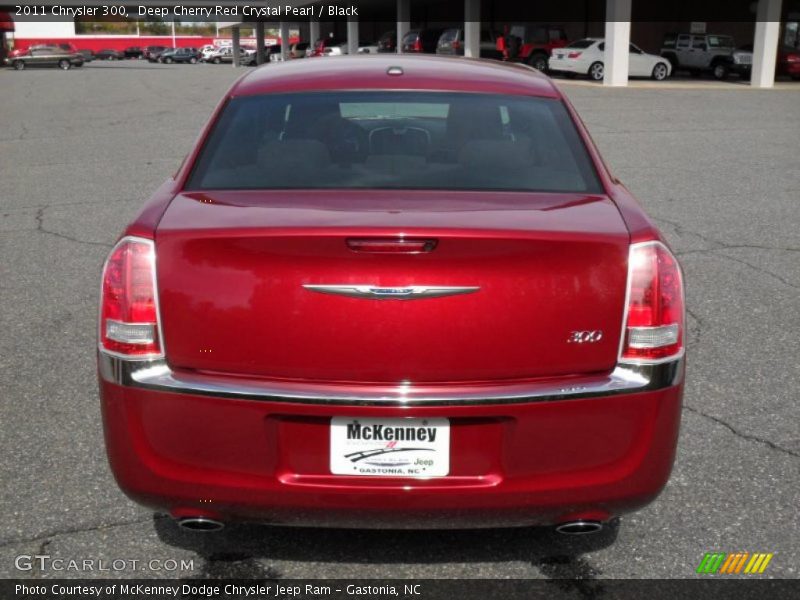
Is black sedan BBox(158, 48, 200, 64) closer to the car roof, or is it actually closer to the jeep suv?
the jeep suv

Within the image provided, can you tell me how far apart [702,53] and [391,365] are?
122 ft

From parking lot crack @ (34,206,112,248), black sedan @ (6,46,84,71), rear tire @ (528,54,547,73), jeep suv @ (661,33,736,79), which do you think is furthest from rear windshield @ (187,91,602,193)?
black sedan @ (6,46,84,71)

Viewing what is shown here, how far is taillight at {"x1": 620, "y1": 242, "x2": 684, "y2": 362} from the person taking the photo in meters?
2.81

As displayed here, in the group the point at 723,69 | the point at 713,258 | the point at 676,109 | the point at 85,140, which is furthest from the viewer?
the point at 723,69

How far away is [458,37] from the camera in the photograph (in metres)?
39.8

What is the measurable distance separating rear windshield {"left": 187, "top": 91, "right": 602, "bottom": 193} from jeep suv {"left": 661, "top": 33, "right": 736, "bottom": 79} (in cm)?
3367

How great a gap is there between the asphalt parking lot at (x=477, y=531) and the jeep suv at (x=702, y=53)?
2526cm

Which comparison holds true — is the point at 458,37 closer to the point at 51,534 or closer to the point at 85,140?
the point at 85,140

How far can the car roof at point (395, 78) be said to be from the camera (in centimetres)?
383

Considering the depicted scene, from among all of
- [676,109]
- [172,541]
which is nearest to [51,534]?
[172,541]

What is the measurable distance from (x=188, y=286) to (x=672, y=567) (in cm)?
183

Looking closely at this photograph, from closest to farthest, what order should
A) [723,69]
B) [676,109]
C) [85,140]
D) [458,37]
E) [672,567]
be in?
[672,567] → [85,140] → [676,109] → [723,69] → [458,37]

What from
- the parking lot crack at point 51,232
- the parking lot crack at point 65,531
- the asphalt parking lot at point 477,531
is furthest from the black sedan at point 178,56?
the parking lot crack at point 65,531

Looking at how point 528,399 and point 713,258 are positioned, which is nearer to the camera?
point 528,399
